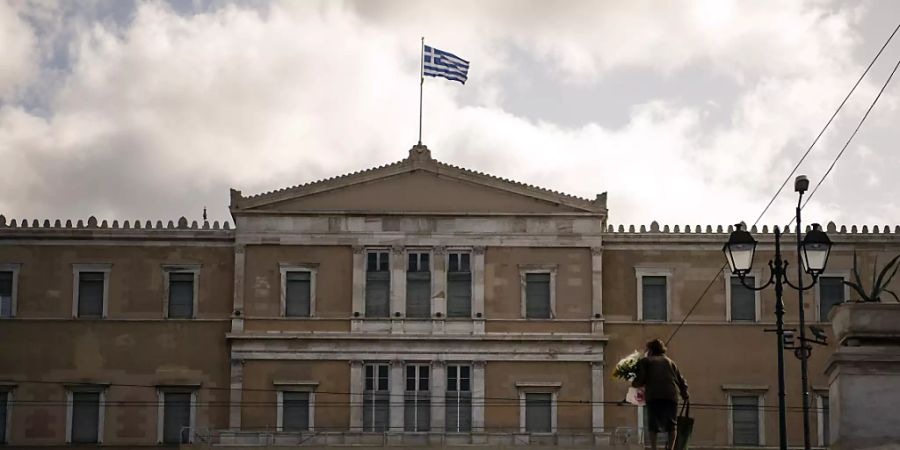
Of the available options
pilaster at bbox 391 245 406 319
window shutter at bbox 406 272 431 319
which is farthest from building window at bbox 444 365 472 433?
pilaster at bbox 391 245 406 319

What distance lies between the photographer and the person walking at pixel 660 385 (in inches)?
1006

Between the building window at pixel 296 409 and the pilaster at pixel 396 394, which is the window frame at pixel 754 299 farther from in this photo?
the building window at pixel 296 409

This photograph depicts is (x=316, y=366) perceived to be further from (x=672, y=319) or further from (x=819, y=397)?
(x=819, y=397)

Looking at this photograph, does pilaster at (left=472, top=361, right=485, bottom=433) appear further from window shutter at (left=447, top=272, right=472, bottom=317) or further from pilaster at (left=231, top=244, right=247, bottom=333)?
pilaster at (left=231, top=244, right=247, bottom=333)

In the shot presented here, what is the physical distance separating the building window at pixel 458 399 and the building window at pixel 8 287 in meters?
13.3

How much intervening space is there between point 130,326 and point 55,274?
9.14 ft

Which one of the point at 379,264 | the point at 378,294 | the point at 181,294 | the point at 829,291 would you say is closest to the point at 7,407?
the point at 181,294

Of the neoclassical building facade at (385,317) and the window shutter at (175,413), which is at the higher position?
the neoclassical building facade at (385,317)

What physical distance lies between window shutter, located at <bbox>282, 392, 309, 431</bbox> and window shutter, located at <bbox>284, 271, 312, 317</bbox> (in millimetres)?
2471

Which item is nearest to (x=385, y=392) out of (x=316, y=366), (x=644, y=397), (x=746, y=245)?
(x=316, y=366)

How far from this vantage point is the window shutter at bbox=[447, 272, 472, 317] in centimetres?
6075

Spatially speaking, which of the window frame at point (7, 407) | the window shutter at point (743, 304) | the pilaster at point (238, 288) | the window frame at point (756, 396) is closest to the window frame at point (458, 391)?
the pilaster at point (238, 288)

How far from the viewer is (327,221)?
2388 inches

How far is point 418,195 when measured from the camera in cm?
6084
